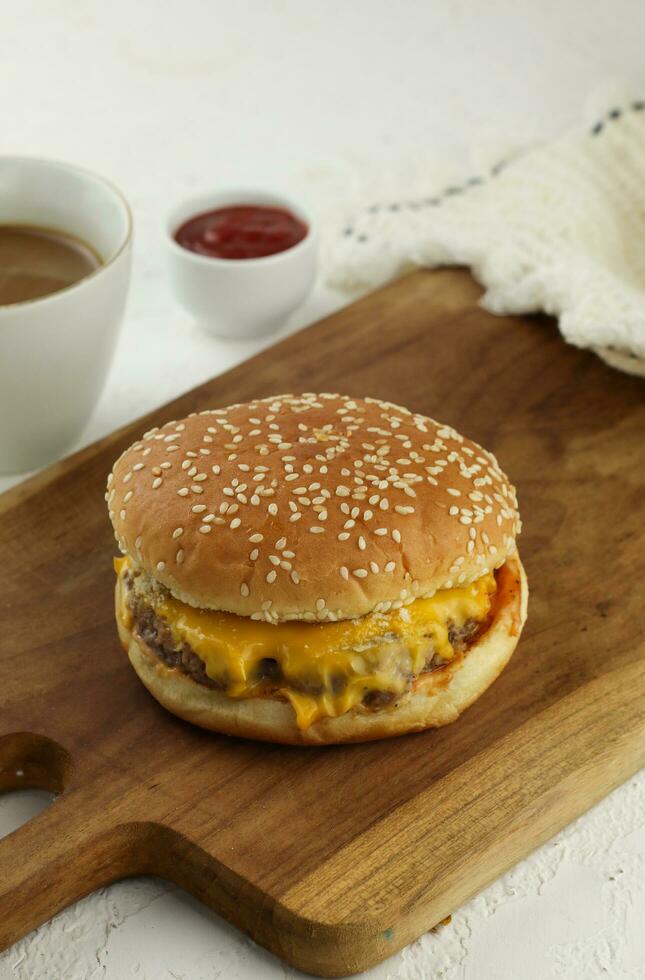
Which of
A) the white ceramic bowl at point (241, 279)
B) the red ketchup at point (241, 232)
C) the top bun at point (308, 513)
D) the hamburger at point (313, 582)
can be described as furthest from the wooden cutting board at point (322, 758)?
the red ketchup at point (241, 232)

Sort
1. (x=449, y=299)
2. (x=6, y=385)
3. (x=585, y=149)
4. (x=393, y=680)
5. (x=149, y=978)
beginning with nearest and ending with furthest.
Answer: (x=149, y=978) → (x=393, y=680) → (x=6, y=385) → (x=449, y=299) → (x=585, y=149)

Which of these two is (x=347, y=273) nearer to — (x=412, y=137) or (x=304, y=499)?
(x=412, y=137)

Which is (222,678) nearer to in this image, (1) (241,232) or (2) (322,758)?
(2) (322,758)

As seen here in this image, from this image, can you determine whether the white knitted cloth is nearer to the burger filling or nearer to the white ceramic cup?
the white ceramic cup

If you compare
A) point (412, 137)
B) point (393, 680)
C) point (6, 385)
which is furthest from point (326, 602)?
point (412, 137)

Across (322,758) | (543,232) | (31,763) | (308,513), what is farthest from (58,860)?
(543,232)

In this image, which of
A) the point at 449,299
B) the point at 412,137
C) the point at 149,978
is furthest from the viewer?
the point at 412,137
